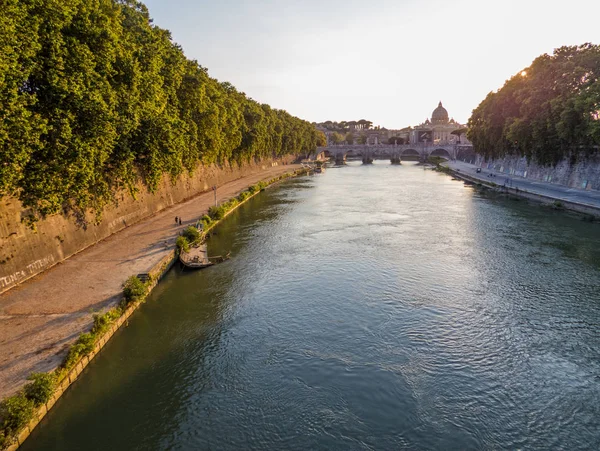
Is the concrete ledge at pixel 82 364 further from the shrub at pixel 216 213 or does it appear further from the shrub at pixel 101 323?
the shrub at pixel 216 213

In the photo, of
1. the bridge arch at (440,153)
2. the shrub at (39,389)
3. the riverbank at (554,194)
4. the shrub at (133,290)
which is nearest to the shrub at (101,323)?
the shrub at (133,290)

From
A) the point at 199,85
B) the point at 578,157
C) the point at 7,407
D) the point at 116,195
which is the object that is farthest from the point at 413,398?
the point at 578,157

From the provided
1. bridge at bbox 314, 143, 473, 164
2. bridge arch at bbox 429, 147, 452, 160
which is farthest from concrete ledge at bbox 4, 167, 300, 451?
bridge arch at bbox 429, 147, 452, 160

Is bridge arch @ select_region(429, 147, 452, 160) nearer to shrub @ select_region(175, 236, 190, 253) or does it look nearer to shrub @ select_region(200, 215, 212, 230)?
shrub @ select_region(200, 215, 212, 230)

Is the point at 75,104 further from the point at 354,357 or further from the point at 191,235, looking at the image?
the point at 354,357

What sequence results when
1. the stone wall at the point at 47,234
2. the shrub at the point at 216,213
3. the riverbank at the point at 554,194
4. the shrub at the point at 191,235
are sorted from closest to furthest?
the stone wall at the point at 47,234
the shrub at the point at 191,235
the shrub at the point at 216,213
the riverbank at the point at 554,194

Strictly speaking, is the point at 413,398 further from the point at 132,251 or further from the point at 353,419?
the point at 132,251
